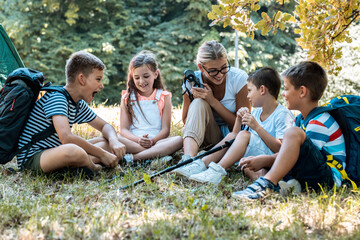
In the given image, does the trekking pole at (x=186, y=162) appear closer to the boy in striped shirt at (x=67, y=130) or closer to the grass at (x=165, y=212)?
the grass at (x=165, y=212)

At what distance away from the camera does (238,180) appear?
3311mm

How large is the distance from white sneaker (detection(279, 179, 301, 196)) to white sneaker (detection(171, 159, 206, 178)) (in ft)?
2.54

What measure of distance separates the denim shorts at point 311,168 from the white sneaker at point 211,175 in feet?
1.94

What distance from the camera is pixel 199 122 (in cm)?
374

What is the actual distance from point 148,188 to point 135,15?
13668 millimetres

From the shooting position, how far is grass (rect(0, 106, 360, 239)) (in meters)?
2.18

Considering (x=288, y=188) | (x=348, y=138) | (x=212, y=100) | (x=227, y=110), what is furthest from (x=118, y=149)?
(x=348, y=138)

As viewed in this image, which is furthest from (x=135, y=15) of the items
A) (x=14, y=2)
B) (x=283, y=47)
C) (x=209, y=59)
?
(x=209, y=59)

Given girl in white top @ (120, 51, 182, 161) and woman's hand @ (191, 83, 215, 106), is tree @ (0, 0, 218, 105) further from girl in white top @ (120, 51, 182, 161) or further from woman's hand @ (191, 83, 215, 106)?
woman's hand @ (191, 83, 215, 106)

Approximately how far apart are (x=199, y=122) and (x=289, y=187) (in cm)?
119

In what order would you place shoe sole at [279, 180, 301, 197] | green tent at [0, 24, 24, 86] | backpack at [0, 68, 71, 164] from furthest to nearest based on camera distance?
green tent at [0, 24, 24, 86]
backpack at [0, 68, 71, 164]
shoe sole at [279, 180, 301, 197]

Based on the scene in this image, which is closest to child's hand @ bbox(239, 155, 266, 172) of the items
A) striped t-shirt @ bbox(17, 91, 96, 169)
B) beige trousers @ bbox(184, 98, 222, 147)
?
beige trousers @ bbox(184, 98, 222, 147)

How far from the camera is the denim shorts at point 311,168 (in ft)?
8.98

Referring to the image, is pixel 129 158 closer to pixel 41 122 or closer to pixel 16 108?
pixel 41 122
